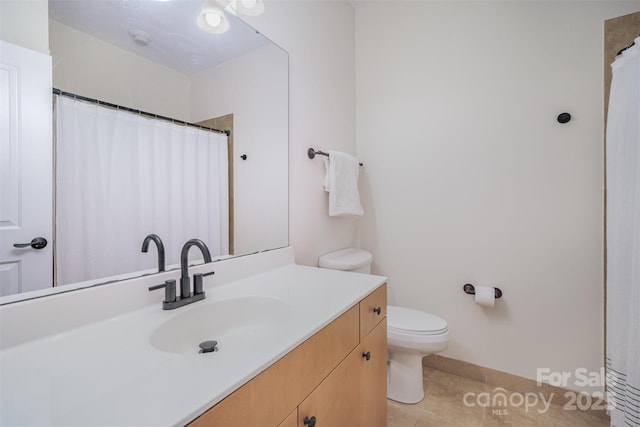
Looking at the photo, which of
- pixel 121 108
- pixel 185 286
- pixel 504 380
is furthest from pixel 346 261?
pixel 121 108

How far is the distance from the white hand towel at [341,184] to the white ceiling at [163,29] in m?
Result: 0.75

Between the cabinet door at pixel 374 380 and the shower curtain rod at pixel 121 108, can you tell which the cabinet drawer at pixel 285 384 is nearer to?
the cabinet door at pixel 374 380

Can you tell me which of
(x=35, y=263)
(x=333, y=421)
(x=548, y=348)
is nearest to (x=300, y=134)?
(x=35, y=263)

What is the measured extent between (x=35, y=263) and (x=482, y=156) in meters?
2.05

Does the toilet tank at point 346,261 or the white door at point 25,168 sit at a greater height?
the white door at point 25,168

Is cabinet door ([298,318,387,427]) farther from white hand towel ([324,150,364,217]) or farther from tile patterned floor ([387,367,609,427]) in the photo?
white hand towel ([324,150,364,217])

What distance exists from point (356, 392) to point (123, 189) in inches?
39.2

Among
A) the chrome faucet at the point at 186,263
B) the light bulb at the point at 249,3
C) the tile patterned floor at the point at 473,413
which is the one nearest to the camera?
the chrome faucet at the point at 186,263

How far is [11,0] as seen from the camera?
649mm

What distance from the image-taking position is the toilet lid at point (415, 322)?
4.79ft

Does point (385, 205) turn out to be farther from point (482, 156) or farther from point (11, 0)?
point (11, 0)

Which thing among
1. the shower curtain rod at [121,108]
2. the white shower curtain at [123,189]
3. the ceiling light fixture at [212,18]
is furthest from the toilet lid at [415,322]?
the ceiling light fixture at [212,18]

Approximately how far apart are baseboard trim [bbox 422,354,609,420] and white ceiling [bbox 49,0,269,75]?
7.14 ft

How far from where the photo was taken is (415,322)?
1545 millimetres
